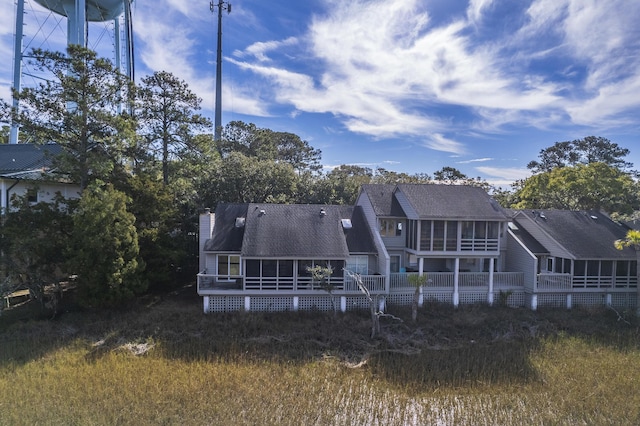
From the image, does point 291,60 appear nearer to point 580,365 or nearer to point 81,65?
point 81,65

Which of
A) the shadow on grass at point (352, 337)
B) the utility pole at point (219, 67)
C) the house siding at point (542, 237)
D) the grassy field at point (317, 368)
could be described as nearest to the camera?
the grassy field at point (317, 368)

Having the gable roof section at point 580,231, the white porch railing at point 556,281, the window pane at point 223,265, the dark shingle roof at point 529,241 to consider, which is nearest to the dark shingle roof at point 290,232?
the window pane at point 223,265

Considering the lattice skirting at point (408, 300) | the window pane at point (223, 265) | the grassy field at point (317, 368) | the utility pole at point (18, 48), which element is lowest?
the grassy field at point (317, 368)

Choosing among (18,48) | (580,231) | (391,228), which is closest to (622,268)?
→ (580,231)

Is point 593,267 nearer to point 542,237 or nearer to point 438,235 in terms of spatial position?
point 542,237

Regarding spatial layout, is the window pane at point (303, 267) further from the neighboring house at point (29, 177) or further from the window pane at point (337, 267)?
the neighboring house at point (29, 177)

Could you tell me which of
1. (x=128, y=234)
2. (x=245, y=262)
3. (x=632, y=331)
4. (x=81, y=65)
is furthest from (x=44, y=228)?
(x=632, y=331)

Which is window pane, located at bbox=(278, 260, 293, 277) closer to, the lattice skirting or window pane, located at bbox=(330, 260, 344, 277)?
the lattice skirting
